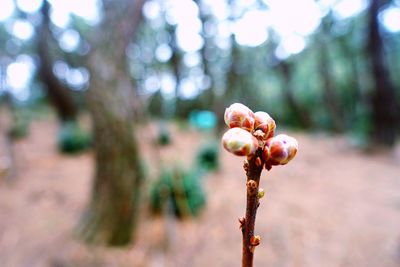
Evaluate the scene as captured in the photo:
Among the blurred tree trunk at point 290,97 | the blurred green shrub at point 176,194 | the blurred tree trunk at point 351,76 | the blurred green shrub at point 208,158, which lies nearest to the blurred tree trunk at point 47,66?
the blurred green shrub at point 208,158

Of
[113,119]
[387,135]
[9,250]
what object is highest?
[113,119]

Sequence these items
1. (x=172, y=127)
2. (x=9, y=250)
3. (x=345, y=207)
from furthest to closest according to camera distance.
Answer: (x=172, y=127) → (x=345, y=207) → (x=9, y=250)

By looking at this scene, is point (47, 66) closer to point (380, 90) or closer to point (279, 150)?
point (380, 90)

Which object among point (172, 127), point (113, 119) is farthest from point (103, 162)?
point (172, 127)

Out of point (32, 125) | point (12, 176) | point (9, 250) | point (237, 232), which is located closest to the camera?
point (9, 250)

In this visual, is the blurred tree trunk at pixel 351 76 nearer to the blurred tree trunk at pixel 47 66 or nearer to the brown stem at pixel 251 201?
the blurred tree trunk at pixel 47 66

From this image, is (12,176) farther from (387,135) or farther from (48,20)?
(387,135)

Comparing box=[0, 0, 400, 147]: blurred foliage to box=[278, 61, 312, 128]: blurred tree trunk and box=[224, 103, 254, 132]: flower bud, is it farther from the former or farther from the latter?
box=[224, 103, 254, 132]: flower bud
